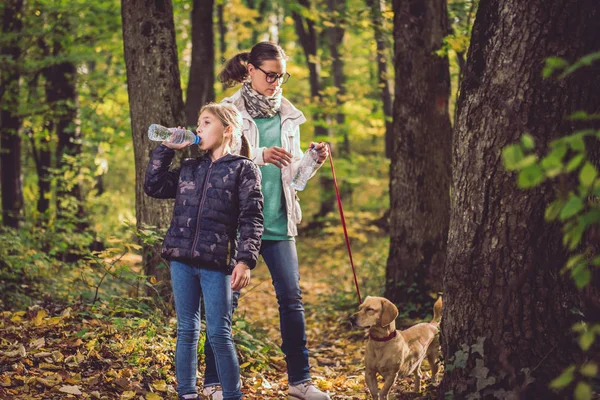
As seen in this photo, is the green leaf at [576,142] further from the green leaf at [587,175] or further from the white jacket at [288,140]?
the white jacket at [288,140]

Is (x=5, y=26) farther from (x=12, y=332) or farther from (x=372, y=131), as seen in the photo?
(x=372, y=131)

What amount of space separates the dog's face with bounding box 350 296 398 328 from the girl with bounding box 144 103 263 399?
1.04m

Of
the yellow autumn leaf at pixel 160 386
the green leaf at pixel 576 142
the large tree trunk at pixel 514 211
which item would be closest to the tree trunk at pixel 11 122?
the yellow autumn leaf at pixel 160 386

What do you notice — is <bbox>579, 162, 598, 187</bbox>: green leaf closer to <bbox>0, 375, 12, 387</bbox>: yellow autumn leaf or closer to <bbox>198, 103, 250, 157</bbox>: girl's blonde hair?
<bbox>198, 103, 250, 157</bbox>: girl's blonde hair

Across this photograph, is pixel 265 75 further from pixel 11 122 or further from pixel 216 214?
pixel 11 122

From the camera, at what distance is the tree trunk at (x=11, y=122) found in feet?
36.4

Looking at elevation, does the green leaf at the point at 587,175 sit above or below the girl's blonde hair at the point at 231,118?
below

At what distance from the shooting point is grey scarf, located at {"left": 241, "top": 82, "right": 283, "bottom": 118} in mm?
4195

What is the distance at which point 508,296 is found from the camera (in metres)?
3.34

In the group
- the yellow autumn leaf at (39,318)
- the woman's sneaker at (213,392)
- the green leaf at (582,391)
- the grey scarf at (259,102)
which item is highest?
the grey scarf at (259,102)

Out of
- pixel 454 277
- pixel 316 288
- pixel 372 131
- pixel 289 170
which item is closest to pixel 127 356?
pixel 289 170

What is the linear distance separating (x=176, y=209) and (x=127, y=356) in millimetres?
1615

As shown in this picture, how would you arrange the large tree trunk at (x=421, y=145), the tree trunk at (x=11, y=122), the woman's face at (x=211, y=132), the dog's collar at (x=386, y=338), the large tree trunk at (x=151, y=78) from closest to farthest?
1. the woman's face at (x=211, y=132)
2. the dog's collar at (x=386, y=338)
3. the large tree trunk at (x=151, y=78)
4. the large tree trunk at (x=421, y=145)
5. the tree trunk at (x=11, y=122)

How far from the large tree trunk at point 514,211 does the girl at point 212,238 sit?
4.20 ft
